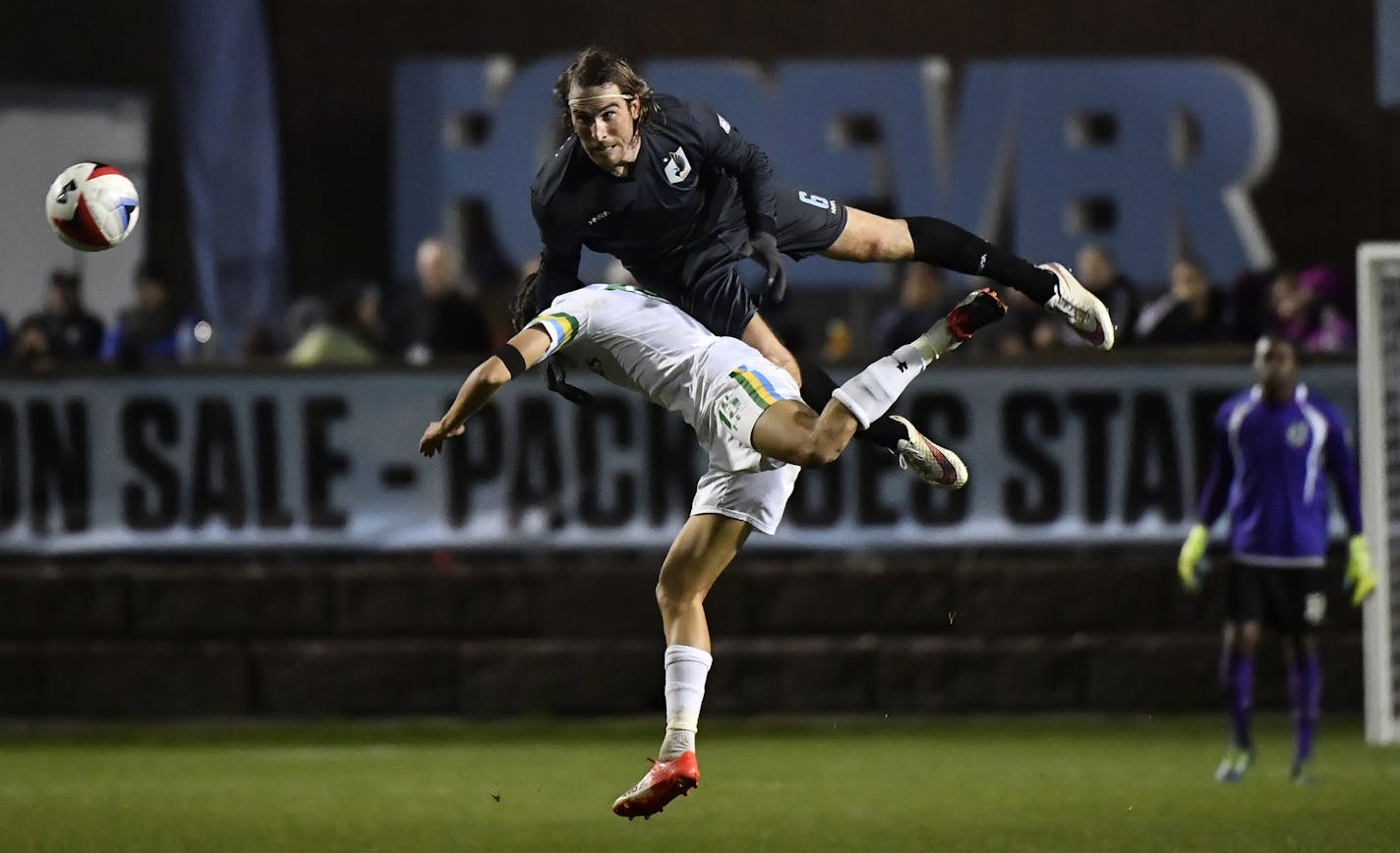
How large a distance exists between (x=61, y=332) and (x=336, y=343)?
1.54 m

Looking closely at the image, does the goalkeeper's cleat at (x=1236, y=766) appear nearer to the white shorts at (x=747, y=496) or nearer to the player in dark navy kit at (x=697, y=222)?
the player in dark navy kit at (x=697, y=222)

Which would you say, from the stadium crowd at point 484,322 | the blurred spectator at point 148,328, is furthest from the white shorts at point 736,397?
the blurred spectator at point 148,328

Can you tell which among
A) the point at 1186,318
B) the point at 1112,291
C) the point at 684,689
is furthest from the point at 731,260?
the point at 1186,318

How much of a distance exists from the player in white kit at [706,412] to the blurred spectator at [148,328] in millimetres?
5662

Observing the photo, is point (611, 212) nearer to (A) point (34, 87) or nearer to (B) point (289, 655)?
(B) point (289, 655)

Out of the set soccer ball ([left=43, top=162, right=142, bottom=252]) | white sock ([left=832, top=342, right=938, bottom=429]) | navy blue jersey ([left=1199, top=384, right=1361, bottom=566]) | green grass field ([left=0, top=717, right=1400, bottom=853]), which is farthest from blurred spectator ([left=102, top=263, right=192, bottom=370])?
white sock ([left=832, top=342, right=938, bottom=429])

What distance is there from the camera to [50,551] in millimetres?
12594

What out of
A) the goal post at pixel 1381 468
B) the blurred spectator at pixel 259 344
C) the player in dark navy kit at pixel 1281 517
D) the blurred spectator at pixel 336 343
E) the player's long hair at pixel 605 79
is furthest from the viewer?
the blurred spectator at pixel 259 344

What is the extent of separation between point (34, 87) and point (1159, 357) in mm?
7431

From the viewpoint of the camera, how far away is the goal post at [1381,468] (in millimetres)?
11086

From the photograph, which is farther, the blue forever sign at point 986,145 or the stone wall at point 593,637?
the blue forever sign at point 986,145

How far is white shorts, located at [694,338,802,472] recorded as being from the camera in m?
7.14

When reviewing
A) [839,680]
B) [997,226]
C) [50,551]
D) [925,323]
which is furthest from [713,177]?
[997,226]

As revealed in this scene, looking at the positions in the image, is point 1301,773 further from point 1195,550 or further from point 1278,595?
point 1195,550
